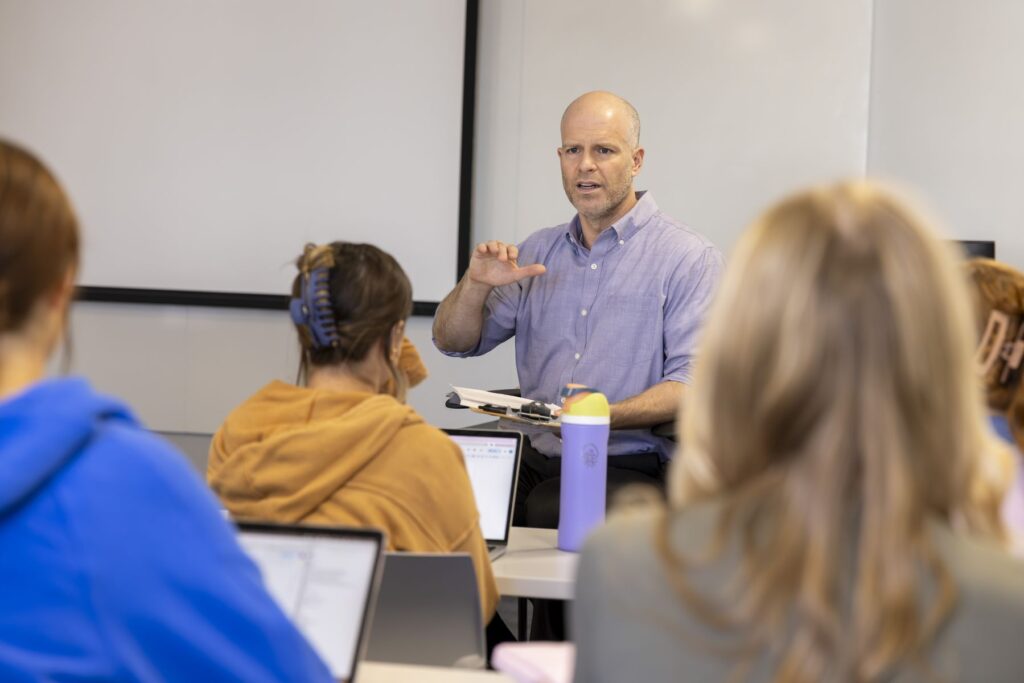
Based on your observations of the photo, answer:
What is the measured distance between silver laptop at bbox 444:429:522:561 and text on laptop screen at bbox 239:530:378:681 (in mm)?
876

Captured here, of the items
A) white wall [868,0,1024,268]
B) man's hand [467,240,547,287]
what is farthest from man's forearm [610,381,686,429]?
white wall [868,0,1024,268]

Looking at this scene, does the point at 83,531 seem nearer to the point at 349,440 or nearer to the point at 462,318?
the point at 349,440

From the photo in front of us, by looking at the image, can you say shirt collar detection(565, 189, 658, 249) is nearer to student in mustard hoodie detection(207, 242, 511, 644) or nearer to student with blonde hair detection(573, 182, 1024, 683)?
student in mustard hoodie detection(207, 242, 511, 644)

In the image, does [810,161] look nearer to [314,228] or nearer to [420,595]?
[314,228]

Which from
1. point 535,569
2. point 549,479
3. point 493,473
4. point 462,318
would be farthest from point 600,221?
point 535,569

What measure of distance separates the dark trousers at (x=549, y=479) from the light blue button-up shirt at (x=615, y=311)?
0.04 meters

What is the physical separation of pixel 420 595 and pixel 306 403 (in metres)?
0.33

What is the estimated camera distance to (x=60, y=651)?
3.18ft

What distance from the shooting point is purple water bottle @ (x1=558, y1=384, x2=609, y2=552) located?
7.02 feet

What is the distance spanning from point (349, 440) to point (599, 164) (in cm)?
170

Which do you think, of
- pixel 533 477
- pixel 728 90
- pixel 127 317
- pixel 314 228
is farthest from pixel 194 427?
pixel 728 90

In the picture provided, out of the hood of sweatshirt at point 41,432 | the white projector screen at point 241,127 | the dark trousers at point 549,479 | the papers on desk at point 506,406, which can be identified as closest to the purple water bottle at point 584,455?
the papers on desk at point 506,406

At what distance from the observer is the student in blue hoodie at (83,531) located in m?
0.95

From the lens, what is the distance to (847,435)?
0.85m
